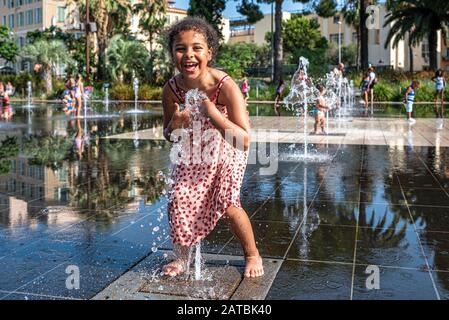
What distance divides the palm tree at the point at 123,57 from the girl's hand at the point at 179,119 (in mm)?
34908

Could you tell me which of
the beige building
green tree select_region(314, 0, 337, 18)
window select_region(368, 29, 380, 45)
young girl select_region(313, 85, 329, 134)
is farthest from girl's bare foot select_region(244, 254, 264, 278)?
window select_region(368, 29, 380, 45)

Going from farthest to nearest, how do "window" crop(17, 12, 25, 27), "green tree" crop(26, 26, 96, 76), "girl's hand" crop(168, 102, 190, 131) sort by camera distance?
"window" crop(17, 12, 25, 27) → "green tree" crop(26, 26, 96, 76) → "girl's hand" crop(168, 102, 190, 131)

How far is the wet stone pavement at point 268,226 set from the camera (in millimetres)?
3395

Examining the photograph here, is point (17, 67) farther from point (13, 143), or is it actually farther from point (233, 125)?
point (233, 125)

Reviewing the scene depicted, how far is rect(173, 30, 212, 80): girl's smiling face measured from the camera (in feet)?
10.6

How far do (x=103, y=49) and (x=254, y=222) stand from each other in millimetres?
36806

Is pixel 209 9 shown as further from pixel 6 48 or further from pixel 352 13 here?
pixel 6 48

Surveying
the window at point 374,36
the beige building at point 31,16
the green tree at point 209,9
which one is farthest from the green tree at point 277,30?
the window at point 374,36

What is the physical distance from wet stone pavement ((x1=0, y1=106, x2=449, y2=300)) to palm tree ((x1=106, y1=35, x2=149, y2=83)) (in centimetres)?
2920

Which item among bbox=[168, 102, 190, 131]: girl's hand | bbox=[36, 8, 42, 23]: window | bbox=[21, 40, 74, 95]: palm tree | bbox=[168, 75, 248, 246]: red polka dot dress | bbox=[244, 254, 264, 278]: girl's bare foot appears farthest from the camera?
bbox=[36, 8, 42, 23]: window

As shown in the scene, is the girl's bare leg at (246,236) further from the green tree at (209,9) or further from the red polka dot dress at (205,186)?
the green tree at (209,9)

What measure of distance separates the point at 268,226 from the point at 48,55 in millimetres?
37019

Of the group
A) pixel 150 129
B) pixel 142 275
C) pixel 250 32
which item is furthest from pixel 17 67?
pixel 142 275

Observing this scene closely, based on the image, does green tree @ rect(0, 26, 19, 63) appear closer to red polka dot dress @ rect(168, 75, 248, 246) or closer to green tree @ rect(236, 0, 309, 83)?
green tree @ rect(236, 0, 309, 83)
